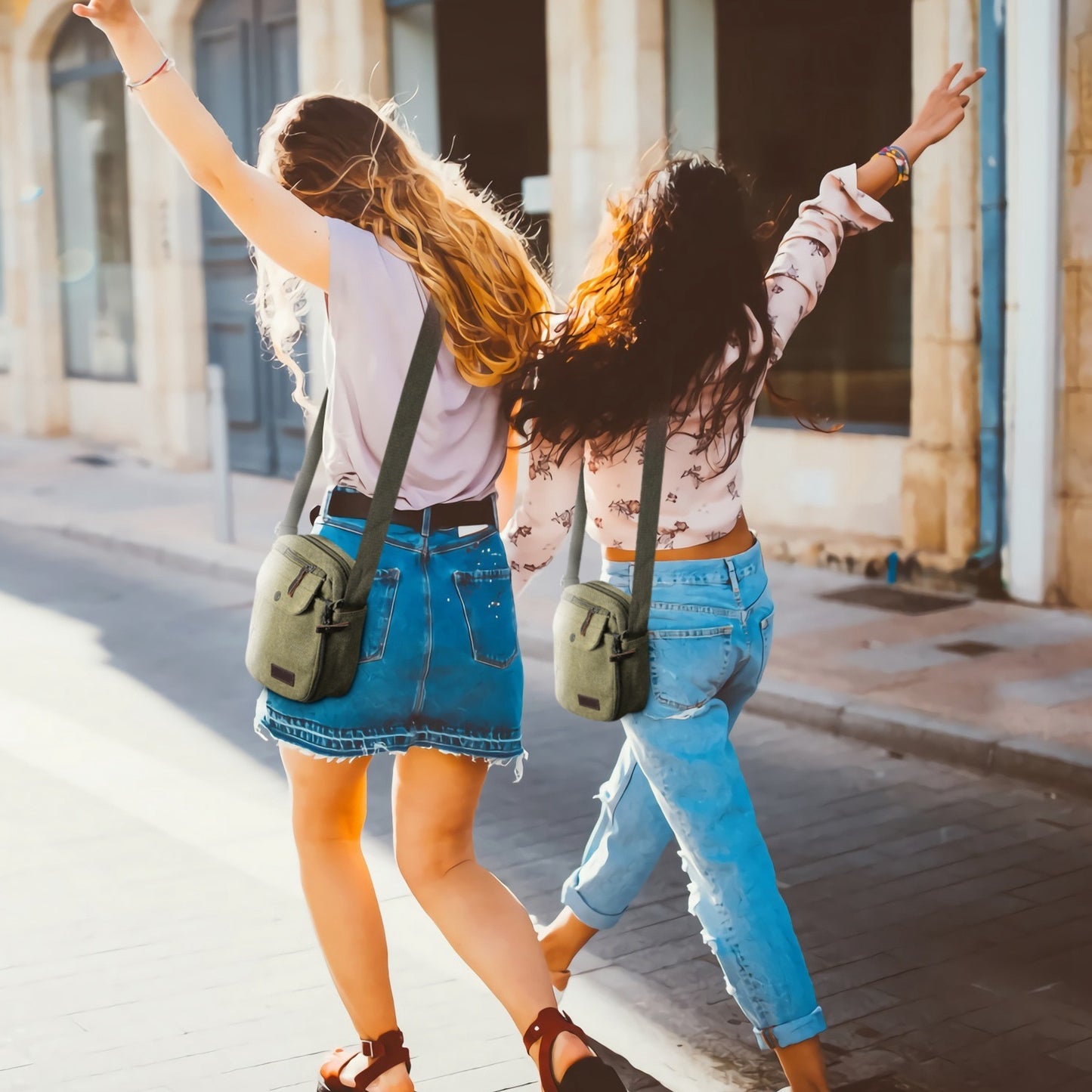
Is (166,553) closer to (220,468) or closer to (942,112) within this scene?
(220,468)

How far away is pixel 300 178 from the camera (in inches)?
117

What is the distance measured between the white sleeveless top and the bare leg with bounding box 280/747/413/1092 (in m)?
0.53

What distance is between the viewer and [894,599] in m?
8.77

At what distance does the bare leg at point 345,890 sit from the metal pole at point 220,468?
25.6 ft

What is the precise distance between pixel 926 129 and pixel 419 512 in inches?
50.8

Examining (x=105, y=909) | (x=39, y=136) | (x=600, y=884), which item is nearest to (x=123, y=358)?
(x=39, y=136)

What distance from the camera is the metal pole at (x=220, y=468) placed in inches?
428

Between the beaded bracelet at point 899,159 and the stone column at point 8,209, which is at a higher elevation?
the stone column at point 8,209

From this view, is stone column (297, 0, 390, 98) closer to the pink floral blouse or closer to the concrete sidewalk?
the concrete sidewalk

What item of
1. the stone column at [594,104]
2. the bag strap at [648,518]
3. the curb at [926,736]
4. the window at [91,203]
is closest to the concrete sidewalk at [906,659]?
the curb at [926,736]

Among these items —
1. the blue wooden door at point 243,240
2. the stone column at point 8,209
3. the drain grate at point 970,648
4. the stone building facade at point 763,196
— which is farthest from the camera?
the stone column at point 8,209

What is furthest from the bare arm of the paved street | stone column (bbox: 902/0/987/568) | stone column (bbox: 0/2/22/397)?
stone column (bbox: 0/2/22/397)

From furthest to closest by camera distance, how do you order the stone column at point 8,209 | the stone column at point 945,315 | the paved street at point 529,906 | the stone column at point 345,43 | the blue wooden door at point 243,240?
the stone column at point 8,209
the blue wooden door at point 243,240
the stone column at point 345,43
the stone column at point 945,315
the paved street at point 529,906

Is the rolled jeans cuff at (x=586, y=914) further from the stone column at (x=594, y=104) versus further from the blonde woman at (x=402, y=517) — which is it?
the stone column at (x=594, y=104)
